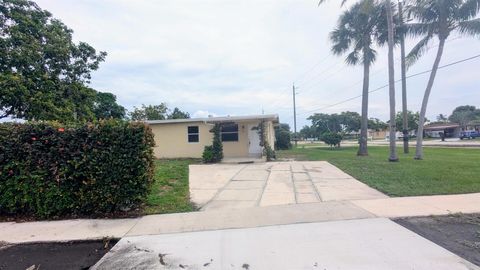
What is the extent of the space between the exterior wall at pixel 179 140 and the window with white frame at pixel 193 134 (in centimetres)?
18

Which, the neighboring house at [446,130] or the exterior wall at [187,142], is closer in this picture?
the exterior wall at [187,142]

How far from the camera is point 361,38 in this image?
19828mm

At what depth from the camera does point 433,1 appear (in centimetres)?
1413

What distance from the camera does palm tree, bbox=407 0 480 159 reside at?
13812 millimetres

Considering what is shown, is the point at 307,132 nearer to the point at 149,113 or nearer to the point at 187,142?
the point at 149,113

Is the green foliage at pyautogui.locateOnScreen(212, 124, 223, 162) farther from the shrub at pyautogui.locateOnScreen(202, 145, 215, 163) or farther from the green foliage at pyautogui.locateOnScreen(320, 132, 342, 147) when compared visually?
the green foliage at pyautogui.locateOnScreen(320, 132, 342, 147)

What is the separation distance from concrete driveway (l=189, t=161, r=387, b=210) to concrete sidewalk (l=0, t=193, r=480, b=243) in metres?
0.63

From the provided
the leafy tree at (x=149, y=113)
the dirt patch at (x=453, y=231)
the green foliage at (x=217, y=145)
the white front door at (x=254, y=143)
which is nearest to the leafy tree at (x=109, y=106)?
the leafy tree at (x=149, y=113)

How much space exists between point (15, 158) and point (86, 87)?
15.1 meters

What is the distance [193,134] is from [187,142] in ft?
2.00

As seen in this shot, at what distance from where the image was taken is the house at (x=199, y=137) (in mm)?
17625

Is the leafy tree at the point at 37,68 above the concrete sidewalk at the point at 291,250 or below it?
above

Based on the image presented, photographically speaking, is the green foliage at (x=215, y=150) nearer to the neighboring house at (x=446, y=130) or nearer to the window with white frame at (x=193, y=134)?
the window with white frame at (x=193, y=134)

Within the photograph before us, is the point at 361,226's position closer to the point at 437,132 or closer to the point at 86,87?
the point at 86,87
